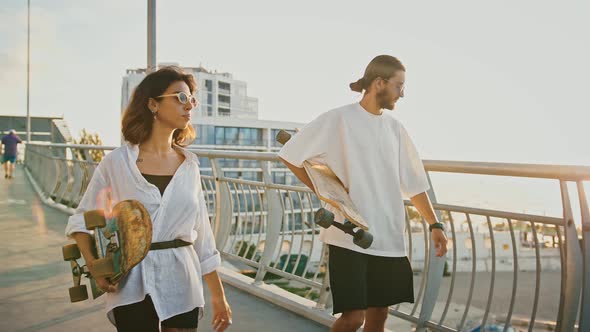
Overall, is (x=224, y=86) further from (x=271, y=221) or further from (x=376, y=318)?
(x=376, y=318)

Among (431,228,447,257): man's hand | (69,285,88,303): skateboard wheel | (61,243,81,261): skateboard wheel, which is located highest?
(61,243,81,261): skateboard wheel

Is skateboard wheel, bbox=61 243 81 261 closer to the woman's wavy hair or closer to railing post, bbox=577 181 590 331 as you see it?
the woman's wavy hair

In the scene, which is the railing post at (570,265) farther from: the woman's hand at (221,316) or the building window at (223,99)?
the building window at (223,99)

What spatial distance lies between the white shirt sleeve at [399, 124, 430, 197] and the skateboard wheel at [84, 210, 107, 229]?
5.00ft

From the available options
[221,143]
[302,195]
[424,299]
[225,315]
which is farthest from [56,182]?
[221,143]

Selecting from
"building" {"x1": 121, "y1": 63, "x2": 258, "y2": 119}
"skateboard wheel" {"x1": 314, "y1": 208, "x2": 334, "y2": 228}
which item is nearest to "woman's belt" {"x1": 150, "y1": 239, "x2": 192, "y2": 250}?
"skateboard wheel" {"x1": 314, "y1": 208, "x2": 334, "y2": 228}

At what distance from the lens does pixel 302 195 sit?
5.25m

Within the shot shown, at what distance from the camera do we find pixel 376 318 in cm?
286

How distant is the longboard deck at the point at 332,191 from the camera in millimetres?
2514

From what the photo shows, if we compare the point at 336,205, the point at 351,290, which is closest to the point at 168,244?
the point at 336,205

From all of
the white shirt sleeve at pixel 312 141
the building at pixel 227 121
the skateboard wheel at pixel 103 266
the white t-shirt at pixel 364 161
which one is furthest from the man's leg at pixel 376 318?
the building at pixel 227 121

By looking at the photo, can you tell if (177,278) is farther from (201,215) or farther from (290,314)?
(290,314)

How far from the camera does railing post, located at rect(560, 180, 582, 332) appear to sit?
2.99m

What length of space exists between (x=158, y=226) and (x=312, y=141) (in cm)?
98
